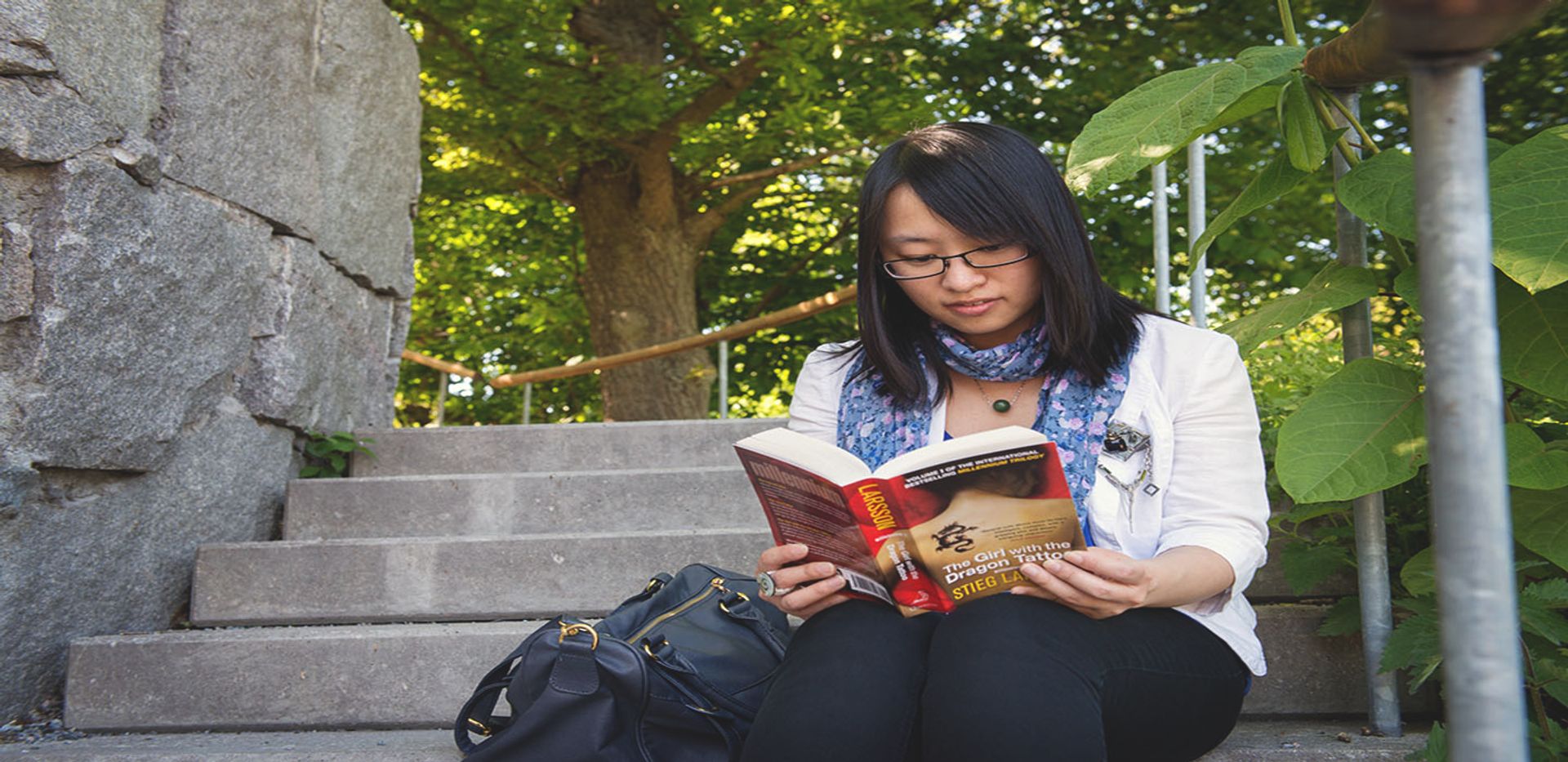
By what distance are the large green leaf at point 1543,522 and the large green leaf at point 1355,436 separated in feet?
0.54

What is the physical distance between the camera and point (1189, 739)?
1553mm

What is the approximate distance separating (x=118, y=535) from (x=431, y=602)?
653 mm

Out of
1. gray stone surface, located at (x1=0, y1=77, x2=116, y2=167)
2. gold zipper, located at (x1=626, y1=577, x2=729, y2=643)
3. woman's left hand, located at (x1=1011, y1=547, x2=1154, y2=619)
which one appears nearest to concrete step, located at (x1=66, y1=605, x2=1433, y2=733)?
gold zipper, located at (x1=626, y1=577, x2=729, y2=643)

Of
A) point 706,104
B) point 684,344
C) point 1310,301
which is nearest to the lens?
point 1310,301

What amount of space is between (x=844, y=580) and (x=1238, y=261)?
16.2 ft

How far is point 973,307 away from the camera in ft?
5.83

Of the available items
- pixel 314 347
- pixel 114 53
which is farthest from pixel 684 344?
pixel 114 53

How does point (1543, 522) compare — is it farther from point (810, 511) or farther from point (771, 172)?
point (771, 172)

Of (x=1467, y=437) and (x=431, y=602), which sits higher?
(x=1467, y=437)

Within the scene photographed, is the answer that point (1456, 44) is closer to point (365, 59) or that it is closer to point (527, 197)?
point (365, 59)

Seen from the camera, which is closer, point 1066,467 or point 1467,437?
point 1467,437

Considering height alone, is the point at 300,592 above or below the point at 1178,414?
below

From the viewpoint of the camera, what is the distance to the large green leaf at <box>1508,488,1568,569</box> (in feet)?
5.17

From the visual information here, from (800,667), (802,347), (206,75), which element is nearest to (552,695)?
(800,667)
